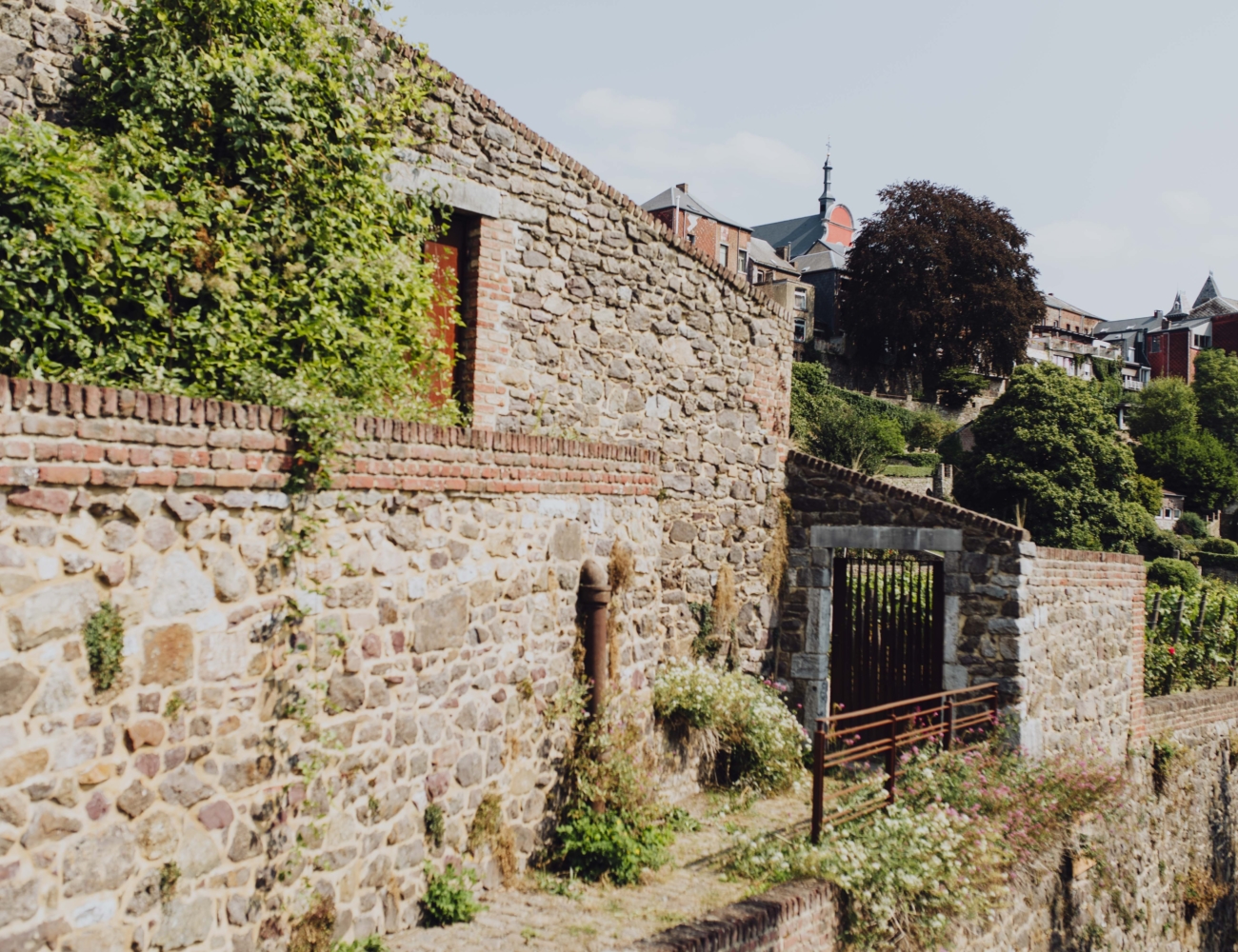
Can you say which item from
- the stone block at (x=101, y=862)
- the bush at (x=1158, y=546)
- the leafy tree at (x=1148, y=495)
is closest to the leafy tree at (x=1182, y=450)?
the leafy tree at (x=1148, y=495)

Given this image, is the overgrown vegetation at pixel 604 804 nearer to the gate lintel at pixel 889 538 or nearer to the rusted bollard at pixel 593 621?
the rusted bollard at pixel 593 621

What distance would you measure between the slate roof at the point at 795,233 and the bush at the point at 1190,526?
26723 mm

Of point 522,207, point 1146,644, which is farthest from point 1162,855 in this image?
point 522,207

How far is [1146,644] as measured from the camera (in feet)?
54.8

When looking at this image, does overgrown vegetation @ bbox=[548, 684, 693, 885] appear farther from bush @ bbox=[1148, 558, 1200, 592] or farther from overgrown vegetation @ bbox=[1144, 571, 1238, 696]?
bush @ bbox=[1148, 558, 1200, 592]

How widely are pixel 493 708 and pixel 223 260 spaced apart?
3.11 meters

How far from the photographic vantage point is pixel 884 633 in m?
10.9

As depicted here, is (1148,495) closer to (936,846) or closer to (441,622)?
(936,846)

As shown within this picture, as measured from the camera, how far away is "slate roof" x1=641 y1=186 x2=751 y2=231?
44219mm

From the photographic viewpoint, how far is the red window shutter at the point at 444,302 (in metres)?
8.13

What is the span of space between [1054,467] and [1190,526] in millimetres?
17545

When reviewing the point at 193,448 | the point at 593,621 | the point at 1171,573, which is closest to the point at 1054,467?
the point at 1171,573

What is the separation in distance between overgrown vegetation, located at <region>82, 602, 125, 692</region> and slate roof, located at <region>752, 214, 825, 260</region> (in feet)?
200

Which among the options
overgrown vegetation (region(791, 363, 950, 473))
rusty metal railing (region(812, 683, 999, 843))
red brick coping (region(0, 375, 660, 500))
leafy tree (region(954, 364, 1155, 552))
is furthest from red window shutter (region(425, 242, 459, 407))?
leafy tree (region(954, 364, 1155, 552))
